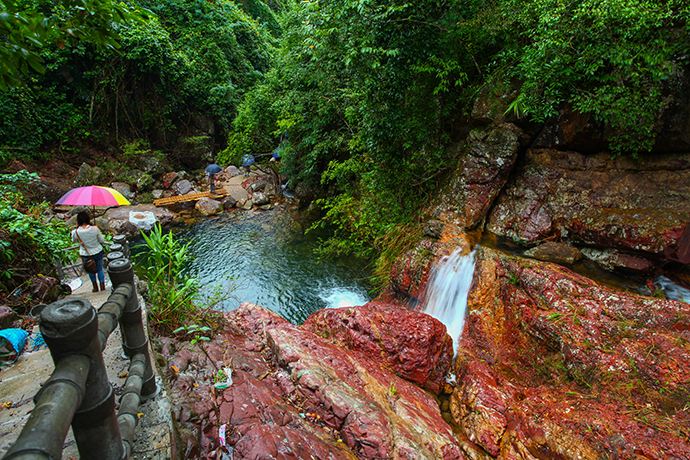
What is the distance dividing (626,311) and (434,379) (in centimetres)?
280

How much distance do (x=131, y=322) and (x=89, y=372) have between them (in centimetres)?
109

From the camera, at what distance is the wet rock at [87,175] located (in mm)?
12852

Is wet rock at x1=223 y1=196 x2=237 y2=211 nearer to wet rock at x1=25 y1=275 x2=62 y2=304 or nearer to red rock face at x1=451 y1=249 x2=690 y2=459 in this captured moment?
wet rock at x1=25 y1=275 x2=62 y2=304

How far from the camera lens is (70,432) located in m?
2.17

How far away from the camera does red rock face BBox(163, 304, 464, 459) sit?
2771mm

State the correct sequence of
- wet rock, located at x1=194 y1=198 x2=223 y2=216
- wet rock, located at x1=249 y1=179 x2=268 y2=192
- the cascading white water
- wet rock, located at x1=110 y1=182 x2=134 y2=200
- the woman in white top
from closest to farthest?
the woman in white top < the cascading white water < wet rock, located at x1=110 y1=182 x2=134 y2=200 < wet rock, located at x1=194 y1=198 x2=223 y2=216 < wet rock, located at x1=249 y1=179 x2=268 y2=192

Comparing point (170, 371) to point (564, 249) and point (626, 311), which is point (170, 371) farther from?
point (564, 249)

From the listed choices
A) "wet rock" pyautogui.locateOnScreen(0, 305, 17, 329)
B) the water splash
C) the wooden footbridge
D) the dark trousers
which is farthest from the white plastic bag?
the water splash

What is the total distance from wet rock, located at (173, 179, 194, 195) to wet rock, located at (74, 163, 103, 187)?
285 cm

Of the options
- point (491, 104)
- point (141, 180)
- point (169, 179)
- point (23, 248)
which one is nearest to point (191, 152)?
point (169, 179)

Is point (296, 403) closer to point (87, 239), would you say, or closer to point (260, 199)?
point (87, 239)

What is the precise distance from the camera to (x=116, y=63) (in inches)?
570

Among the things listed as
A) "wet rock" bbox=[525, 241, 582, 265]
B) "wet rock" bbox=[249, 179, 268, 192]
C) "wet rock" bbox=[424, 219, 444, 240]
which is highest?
"wet rock" bbox=[525, 241, 582, 265]

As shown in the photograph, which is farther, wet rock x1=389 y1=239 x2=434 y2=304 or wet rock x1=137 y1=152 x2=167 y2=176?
wet rock x1=137 y1=152 x2=167 y2=176
